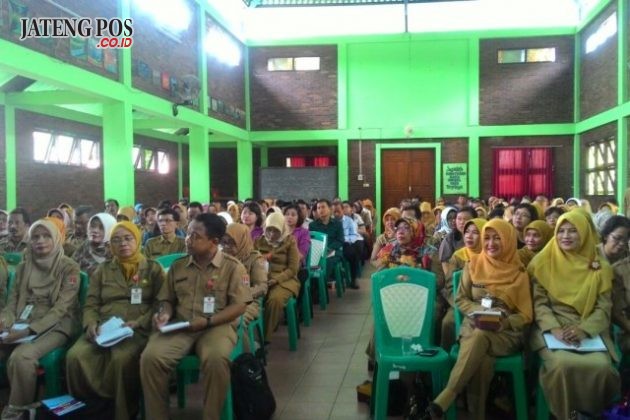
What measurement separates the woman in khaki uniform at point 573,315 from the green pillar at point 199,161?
31.4ft

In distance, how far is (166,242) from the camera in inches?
204

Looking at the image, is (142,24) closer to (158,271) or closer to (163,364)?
(158,271)

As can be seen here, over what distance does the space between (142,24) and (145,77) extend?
911 mm

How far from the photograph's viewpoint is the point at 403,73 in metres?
14.7

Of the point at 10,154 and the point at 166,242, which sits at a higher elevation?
the point at 10,154

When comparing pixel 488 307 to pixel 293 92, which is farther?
pixel 293 92

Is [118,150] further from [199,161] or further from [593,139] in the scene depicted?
[593,139]

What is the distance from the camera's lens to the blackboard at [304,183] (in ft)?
45.8

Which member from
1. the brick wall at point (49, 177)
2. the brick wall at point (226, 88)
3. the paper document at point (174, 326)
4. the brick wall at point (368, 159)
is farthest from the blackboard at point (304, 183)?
the paper document at point (174, 326)

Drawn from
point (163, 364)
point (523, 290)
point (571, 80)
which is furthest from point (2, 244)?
point (571, 80)

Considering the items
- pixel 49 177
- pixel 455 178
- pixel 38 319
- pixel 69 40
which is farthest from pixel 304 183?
pixel 38 319

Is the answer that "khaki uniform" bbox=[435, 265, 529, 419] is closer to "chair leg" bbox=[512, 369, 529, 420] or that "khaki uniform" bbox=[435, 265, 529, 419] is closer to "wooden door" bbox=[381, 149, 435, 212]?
"chair leg" bbox=[512, 369, 529, 420]

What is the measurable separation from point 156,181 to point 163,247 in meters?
10.3

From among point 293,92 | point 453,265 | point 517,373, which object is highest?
point 293,92
